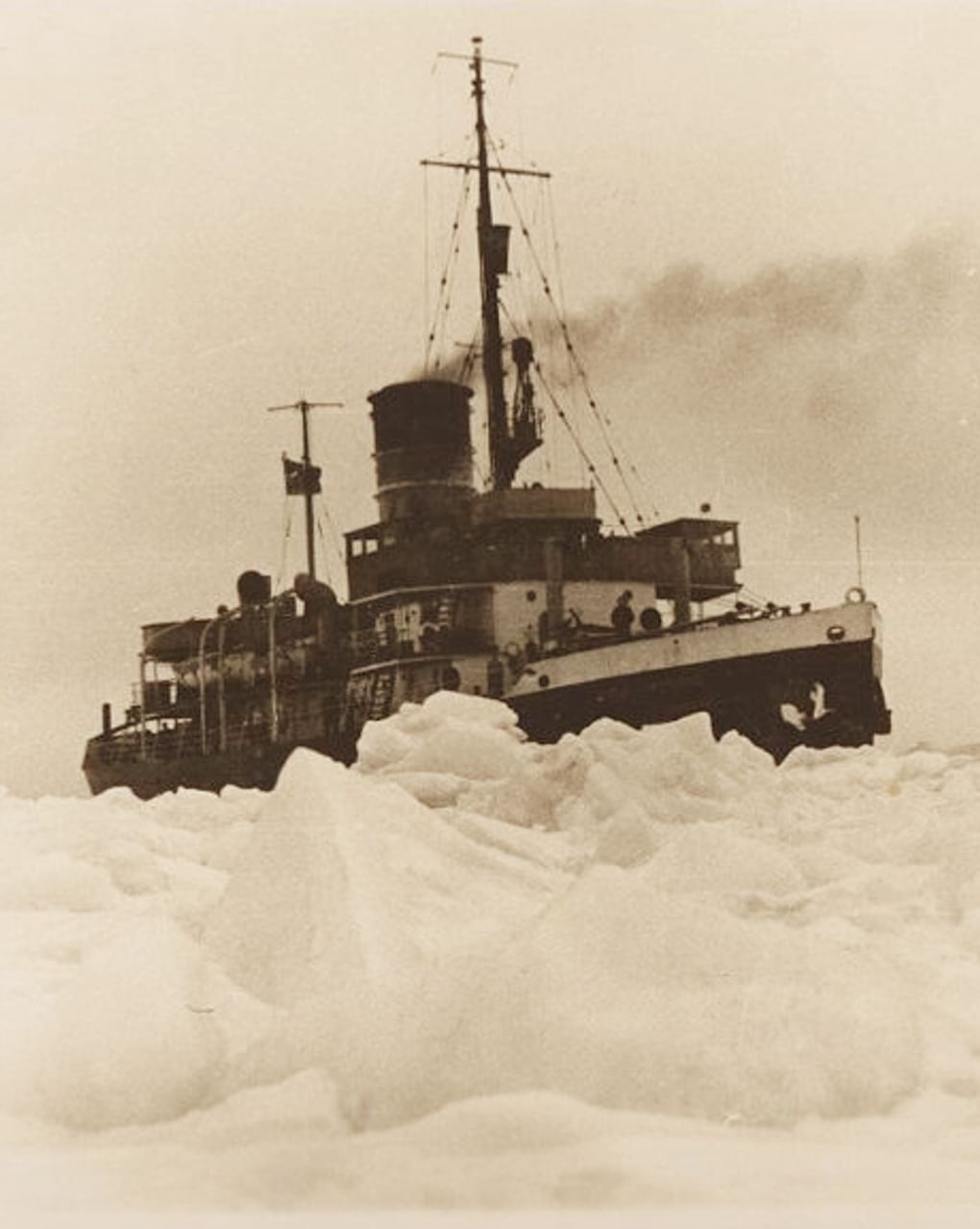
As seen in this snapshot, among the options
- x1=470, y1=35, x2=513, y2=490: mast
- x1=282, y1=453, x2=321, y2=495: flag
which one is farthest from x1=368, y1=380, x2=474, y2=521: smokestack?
x1=282, y1=453, x2=321, y2=495: flag

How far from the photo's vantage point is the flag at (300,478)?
813 cm

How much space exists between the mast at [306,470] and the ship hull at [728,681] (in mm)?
5784

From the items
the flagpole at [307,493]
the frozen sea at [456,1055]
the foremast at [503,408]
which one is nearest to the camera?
the frozen sea at [456,1055]

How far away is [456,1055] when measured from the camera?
234 cm

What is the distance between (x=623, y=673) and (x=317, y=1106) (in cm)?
1428

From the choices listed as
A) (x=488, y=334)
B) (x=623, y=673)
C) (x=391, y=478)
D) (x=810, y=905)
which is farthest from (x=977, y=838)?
(x=391, y=478)

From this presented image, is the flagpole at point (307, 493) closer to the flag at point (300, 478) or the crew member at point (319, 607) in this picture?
the flag at point (300, 478)

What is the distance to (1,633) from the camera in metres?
6.14

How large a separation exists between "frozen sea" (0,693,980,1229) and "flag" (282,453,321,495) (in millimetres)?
5014

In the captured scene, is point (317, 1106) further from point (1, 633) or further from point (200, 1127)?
point (1, 633)

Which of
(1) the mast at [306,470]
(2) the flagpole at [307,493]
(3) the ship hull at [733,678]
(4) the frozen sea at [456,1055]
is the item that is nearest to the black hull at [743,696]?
(3) the ship hull at [733,678]

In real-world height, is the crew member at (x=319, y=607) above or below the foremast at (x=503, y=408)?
below

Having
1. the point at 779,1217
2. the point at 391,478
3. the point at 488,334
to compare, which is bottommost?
the point at 779,1217

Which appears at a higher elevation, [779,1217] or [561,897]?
[561,897]
